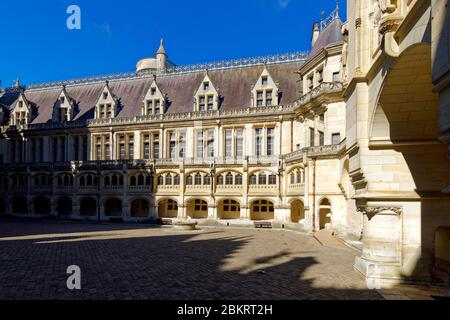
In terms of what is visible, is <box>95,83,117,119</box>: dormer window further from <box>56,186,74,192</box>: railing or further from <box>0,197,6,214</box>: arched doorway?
<box>0,197,6,214</box>: arched doorway

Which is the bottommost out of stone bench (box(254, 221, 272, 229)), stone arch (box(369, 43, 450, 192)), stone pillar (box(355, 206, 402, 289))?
stone bench (box(254, 221, 272, 229))

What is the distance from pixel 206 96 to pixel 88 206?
2172 cm

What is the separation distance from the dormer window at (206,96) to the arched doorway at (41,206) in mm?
25020

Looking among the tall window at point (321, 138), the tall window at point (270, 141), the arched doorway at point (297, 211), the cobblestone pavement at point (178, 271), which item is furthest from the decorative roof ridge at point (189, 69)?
the cobblestone pavement at point (178, 271)

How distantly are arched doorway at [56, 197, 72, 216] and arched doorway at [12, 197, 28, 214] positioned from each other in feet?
17.8

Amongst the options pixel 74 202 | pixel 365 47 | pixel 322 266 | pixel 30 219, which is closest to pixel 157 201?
pixel 74 202

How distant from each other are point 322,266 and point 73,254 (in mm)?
12414

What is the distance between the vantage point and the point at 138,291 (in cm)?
1127

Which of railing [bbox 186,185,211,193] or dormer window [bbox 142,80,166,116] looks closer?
railing [bbox 186,185,211,193]

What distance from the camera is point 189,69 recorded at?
4769 cm

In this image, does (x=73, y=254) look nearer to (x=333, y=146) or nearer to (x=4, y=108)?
(x=333, y=146)

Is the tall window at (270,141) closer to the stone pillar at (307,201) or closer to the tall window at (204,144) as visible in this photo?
the tall window at (204,144)

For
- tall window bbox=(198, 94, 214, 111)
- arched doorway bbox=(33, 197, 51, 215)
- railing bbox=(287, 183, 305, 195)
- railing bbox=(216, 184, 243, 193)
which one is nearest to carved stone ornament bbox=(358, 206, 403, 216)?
railing bbox=(287, 183, 305, 195)

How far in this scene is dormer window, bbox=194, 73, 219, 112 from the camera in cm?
4228
